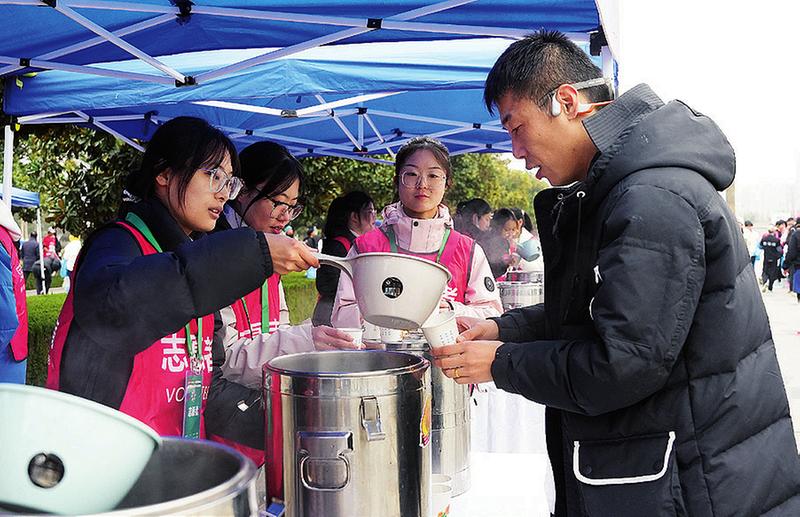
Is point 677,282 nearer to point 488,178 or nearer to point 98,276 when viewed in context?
point 98,276

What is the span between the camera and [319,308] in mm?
5055

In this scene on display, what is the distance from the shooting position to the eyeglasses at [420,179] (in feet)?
11.2

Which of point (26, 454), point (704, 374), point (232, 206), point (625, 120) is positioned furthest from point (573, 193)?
point (232, 206)

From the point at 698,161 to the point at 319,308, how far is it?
150 inches

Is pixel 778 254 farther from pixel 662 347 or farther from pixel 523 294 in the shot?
pixel 662 347

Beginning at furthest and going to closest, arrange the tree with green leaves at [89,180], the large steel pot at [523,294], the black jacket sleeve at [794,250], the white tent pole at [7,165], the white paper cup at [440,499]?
the black jacket sleeve at [794,250] → the tree with green leaves at [89,180] → the white tent pole at [7,165] → the large steel pot at [523,294] → the white paper cup at [440,499]

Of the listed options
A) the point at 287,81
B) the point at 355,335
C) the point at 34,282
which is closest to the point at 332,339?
the point at 355,335

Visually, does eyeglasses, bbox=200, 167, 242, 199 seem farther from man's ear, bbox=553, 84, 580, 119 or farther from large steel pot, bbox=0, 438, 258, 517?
large steel pot, bbox=0, 438, 258, 517

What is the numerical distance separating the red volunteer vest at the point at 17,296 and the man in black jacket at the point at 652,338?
2980 mm

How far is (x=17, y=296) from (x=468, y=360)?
3168mm

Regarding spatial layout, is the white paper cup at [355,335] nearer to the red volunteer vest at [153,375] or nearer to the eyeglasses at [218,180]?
the red volunteer vest at [153,375]

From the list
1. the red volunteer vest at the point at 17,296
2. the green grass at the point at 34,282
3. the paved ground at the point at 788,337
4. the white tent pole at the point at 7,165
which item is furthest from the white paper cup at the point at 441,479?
the green grass at the point at 34,282

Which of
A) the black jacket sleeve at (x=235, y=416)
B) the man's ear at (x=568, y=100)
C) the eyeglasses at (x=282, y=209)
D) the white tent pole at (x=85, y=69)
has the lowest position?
the black jacket sleeve at (x=235, y=416)

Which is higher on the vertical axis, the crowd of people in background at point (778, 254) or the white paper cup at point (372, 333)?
the white paper cup at point (372, 333)
